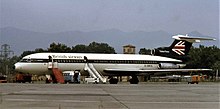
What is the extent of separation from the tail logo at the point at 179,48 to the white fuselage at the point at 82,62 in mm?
2108

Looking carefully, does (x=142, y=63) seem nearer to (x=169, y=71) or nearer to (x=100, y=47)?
(x=169, y=71)

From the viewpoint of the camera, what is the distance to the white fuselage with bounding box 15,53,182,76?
47.4 metres

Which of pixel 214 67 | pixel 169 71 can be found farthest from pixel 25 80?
pixel 214 67


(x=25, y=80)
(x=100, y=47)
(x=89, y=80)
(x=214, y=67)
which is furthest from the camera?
(x=100, y=47)

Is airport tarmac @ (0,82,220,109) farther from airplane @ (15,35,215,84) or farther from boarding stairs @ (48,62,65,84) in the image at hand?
airplane @ (15,35,215,84)

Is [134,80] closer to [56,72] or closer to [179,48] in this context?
[179,48]

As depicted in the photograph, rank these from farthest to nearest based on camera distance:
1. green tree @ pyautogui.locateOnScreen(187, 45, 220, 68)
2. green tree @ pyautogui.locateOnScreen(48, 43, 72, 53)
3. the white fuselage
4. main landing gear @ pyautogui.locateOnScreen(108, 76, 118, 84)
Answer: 1. green tree @ pyautogui.locateOnScreen(187, 45, 220, 68)
2. green tree @ pyautogui.locateOnScreen(48, 43, 72, 53)
3. main landing gear @ pyautogui.locateOnScreen(108, 76, 118, 84)
4. the white fuselage

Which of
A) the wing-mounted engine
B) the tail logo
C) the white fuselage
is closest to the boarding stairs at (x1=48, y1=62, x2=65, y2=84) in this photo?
the white fuselage

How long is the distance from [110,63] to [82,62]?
11.9 feet

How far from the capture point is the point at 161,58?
53.6 m

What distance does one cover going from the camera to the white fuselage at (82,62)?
155ft

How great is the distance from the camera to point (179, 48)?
185 feet

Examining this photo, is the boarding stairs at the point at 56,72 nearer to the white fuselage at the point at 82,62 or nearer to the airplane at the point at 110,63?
the airplane at the point at 110,63

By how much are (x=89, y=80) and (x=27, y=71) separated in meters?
6.95
